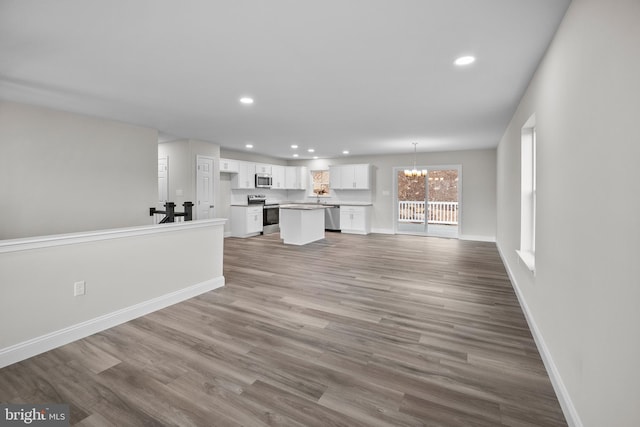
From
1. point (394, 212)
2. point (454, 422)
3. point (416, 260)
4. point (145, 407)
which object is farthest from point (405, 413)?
point (394, 212)

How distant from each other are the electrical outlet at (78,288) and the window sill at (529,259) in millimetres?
4116

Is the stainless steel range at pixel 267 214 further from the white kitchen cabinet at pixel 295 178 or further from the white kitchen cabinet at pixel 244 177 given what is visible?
the white kitchen cabinet at pixel 295 178

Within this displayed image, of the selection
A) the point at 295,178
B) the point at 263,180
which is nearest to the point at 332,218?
the point at 295,178

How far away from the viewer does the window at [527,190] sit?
11.0 feet

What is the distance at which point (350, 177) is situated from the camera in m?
9.35

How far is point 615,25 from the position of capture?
1.27 m

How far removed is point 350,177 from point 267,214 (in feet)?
9.16

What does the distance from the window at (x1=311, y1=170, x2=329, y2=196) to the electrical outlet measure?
26.3 feet

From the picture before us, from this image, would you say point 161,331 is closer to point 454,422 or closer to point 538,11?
point 454,422

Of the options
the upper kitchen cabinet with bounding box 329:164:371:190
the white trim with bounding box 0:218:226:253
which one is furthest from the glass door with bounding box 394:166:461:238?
the white trim with bounding box 0:218:226:253

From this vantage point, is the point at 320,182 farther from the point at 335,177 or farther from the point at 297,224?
the point at 297,224

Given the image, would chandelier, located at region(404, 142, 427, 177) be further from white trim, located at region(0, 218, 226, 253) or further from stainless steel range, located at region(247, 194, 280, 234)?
white trim, located at region(0, 218, 226, 253)

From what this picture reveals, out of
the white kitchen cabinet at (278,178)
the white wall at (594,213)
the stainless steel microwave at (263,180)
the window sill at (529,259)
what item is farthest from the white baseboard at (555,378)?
the white kitchen cabinet at (278,178)

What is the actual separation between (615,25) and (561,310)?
160cm
